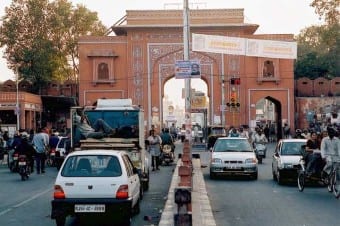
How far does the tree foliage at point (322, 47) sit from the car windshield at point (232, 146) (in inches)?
1059

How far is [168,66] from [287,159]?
38308 mm

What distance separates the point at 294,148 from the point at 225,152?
2324mm

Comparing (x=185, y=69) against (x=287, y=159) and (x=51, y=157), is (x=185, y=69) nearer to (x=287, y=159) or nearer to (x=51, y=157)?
(x=287, y=159)

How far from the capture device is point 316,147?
62.2 ft

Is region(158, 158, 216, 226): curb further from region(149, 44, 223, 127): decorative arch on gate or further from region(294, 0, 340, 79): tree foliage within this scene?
region(149, 44, 223, 127): decorative arch on gate

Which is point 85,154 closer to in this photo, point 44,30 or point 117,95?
point 117,95

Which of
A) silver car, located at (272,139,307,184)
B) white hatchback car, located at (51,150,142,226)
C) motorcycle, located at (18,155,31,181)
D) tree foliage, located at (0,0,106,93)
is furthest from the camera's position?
tree foliage, located at (0,0,106,93)

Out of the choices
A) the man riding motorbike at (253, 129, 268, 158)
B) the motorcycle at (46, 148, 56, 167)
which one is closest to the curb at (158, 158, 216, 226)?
the motorcycle at (46, 148, 56, 167)

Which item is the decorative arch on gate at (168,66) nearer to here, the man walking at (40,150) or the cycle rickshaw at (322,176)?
the man walking at (40,150)

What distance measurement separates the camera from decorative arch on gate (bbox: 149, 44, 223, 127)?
2272 inches

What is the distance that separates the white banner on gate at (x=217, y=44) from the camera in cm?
3841

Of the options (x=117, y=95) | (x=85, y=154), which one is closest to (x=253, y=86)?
(x=117, y=95)

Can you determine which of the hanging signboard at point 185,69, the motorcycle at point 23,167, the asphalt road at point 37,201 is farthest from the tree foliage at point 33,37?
the hanging signboard at point 185,69

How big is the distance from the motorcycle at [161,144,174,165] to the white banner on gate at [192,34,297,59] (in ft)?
30.8
